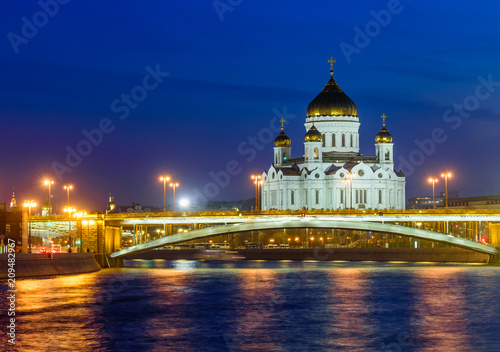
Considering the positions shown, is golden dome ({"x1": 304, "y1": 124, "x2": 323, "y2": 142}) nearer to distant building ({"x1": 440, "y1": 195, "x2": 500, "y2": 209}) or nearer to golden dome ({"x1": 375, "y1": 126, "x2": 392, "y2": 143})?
golden dome ({"x1": 375, "y1": 126, "x2": 392, "y2": 143})

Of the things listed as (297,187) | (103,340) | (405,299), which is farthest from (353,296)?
(297,187)

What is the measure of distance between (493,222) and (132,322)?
165 ft

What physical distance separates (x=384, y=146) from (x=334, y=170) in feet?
30.3

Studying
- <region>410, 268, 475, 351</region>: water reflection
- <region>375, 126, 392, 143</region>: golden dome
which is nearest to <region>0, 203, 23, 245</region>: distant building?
<region>410, 268, 475, 351</region>: water reflection

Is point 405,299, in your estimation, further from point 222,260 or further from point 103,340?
point 222,260

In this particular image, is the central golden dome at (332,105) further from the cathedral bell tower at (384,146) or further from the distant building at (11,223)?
the distant building at (11,223)

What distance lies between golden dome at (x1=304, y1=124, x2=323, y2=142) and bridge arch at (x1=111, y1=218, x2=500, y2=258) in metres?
53.4

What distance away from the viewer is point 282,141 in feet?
469

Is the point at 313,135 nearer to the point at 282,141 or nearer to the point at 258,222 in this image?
the point at 282,141

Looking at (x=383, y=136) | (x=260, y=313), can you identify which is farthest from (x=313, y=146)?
(x=260, y=313)

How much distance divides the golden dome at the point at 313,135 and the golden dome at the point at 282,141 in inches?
336

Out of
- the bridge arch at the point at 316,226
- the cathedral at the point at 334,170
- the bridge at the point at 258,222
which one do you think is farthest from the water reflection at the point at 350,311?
the cathedral at the point at 334,170

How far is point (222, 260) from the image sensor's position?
356ft

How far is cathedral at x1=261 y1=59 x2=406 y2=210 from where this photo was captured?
133m
